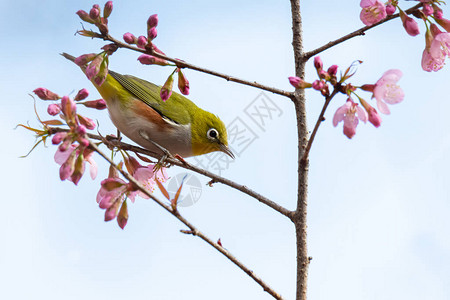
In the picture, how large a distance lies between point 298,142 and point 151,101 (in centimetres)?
221

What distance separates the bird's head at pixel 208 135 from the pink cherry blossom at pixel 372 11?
91.0 inches

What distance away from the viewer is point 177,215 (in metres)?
2.93

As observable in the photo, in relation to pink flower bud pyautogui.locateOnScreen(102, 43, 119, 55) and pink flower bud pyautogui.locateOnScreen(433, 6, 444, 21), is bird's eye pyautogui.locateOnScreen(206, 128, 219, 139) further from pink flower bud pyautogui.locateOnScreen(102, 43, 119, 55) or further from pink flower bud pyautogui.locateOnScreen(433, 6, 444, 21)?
pink flower bud pyautogui.locateOnScreen(433, 6, 444, 21)

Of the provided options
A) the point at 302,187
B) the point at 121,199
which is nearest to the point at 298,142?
the point at 302,187

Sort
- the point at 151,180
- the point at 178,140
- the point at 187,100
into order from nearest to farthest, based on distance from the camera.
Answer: the point at 151,180, the point at 178,140, the point at 187,100

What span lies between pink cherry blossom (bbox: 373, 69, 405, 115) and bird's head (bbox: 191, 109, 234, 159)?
2742mm

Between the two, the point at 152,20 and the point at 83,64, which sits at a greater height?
the point at 152,20

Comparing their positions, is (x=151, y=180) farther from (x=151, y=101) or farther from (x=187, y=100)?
(x=187, y=100)

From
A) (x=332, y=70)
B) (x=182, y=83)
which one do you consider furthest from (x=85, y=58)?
(x=332, y=70)

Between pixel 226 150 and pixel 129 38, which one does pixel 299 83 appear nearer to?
pixel 129 38

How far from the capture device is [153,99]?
5.36 metres

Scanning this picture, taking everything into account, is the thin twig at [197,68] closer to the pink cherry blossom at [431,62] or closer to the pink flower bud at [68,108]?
the pink flower bud at [68,108]

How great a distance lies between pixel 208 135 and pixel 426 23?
2709 mm

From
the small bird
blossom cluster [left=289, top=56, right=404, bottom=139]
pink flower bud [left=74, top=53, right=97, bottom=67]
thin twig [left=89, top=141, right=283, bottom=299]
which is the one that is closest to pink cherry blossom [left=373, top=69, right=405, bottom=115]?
blossom cluster [left=289, top=56, right=404, bottom=139]
